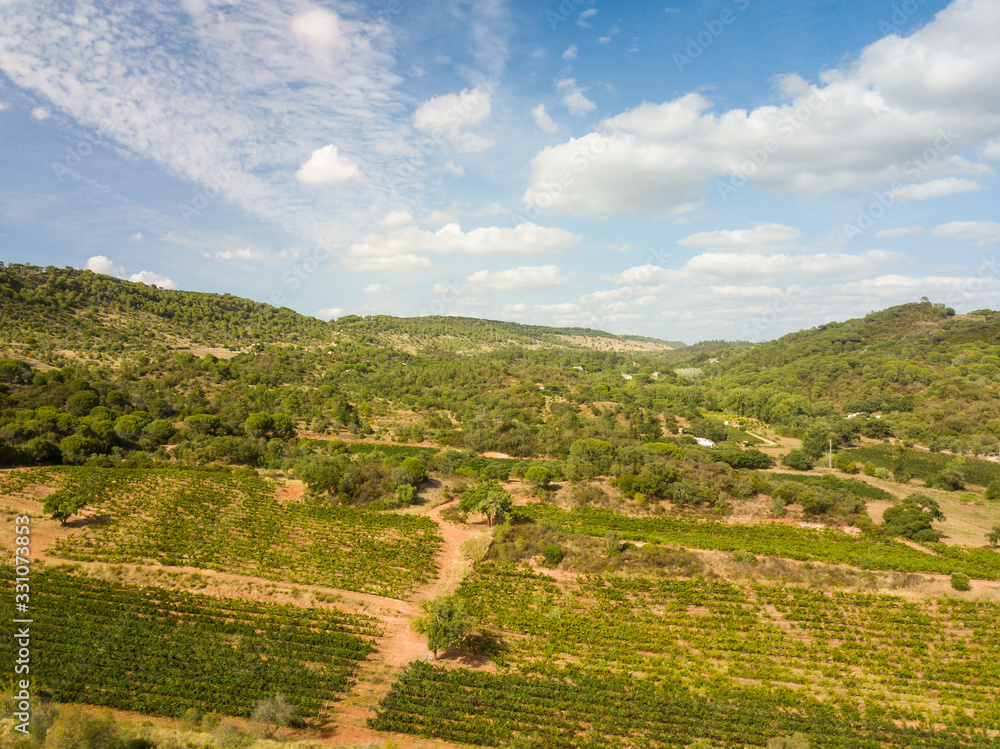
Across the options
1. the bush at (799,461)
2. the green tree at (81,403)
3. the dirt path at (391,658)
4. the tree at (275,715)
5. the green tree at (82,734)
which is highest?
the green tree at (81,403)

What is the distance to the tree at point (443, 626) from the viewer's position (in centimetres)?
2241

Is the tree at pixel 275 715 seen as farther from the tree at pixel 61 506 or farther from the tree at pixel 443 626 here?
the tree at pixel 61 506

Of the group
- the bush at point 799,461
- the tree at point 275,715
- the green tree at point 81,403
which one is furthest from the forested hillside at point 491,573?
the bush at point 799,461

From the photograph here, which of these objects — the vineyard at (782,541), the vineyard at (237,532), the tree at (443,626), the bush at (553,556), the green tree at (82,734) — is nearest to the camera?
the green tree at (82,734)

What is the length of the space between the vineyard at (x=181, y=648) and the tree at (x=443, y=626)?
3.13 meters

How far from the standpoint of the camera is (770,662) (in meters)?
23.3

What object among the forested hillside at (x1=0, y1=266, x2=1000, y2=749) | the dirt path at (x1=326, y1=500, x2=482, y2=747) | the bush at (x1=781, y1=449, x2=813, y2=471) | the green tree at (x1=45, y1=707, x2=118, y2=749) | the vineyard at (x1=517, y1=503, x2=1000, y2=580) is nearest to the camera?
the green tree at (x1=45, y1=707, x2=118, y2=749)

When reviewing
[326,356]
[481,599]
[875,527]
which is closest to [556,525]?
[481,599]

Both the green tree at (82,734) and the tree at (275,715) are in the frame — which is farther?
the tree at (275,715)

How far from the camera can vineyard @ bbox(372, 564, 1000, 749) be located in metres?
18.6

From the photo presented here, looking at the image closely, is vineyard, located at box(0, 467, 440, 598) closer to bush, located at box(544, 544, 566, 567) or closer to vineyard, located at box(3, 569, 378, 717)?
vineyard, located at box(3, 569, 378, 717)

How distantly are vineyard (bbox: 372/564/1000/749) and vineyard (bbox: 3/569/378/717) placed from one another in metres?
4.40

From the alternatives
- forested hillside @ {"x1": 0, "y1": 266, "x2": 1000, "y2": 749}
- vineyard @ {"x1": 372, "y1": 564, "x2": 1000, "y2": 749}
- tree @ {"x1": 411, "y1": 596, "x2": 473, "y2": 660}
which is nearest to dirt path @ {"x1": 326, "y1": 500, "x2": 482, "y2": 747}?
forested hillside @ {"x1": 0, "y1": 266, "x2": 1000, "y2": 749}

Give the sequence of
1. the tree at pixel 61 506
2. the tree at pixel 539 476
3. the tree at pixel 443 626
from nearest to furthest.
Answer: the tree at pixel 443 626 → the tree at pixel 61 506 → the tree at pixel 539 476
